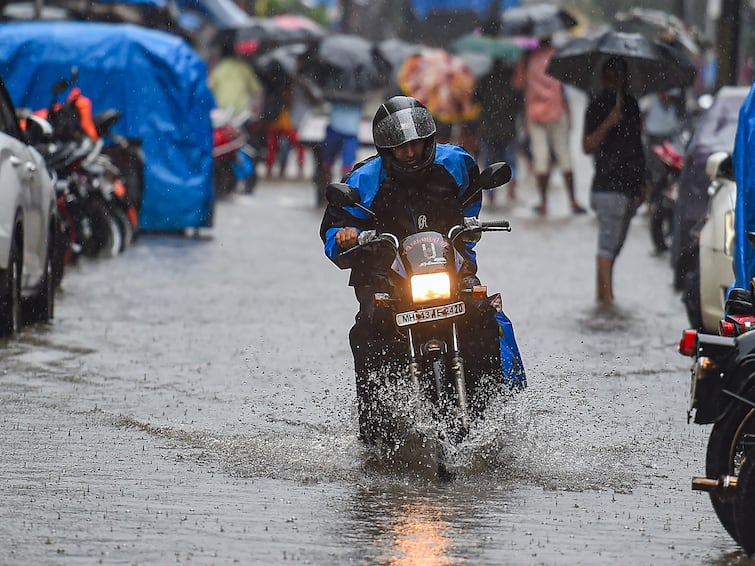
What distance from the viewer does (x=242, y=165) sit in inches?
1014

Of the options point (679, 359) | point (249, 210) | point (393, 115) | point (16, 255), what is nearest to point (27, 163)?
point (16, 255)

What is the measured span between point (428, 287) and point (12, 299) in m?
5.02

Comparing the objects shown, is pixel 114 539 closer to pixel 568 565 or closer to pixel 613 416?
pixel 568 565

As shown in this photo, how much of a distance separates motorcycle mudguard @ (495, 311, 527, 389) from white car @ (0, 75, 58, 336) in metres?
4.21

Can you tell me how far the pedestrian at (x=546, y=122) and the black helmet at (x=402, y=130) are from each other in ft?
52.4

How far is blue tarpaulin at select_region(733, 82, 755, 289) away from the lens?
988 cm

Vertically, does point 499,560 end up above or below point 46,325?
above

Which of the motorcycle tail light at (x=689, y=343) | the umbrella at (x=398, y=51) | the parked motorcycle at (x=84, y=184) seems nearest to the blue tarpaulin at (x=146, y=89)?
the parked motorcycle at (x=84, y=184)

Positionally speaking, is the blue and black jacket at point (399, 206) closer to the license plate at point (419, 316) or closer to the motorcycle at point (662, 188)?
the license plate at point (419, 316)

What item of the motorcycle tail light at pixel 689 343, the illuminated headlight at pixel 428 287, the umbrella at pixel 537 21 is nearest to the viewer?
the motorcycle tail light at pixel 689 343

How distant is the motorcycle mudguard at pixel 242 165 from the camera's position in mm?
25547

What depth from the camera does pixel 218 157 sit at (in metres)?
25.0

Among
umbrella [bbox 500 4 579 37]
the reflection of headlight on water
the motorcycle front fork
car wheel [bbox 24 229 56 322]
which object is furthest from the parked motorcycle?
umbrella [bbox 500 4 579 37]

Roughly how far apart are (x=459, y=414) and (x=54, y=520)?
1.73 m
